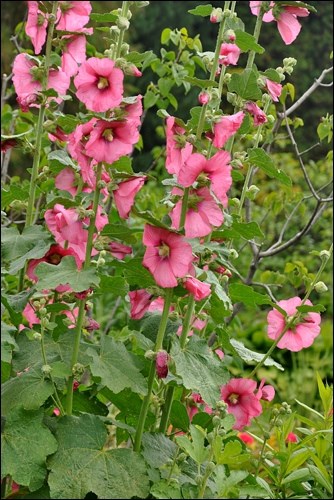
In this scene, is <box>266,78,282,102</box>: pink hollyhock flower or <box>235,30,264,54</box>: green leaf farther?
<box>266,78,282,102</box>: pink hollyhock flower

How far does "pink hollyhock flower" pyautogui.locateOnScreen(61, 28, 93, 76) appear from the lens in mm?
1527

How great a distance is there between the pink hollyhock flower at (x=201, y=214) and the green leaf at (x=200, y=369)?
0.20 metres

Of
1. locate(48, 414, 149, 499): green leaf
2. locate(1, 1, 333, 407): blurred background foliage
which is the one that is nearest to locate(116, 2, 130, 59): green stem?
locate(48, 414, 149, 499): green leaf

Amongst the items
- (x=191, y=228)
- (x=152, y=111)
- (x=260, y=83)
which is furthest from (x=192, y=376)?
(x=152, y=111)

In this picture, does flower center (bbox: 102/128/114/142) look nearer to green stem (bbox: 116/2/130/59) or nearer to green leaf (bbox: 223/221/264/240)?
green stem (bbox: 116/2/130/59)

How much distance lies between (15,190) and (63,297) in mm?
258

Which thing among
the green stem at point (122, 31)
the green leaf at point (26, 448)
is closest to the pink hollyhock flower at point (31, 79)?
the green stem at point (122, 31)

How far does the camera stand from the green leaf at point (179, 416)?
1.58 meters

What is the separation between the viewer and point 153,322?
1595mm

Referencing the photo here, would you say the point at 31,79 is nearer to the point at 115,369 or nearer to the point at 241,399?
the point at 115,369

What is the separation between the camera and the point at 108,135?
53.8 inches

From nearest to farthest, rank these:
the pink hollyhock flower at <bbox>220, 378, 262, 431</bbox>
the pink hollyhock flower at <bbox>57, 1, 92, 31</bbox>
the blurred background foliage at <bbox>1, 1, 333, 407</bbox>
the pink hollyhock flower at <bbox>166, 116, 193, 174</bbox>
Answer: the pink hollyhock flower at <bbox>166, 116, 193, 174</bbox>
the pink hollyhock flower at <bbox>57, 1, 92, 31</bbox>
the pink hollyhock flower at <bbox>220, 378, 262, 431</bbox>
the blurred background foliage at <bbox>1, 1, 333, 407</bbox>

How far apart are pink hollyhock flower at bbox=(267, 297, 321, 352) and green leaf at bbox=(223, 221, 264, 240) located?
21 centimetres

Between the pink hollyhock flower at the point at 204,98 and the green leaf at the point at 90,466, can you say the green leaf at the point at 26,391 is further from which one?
the pink hollyhock flower at the point at 204,98
